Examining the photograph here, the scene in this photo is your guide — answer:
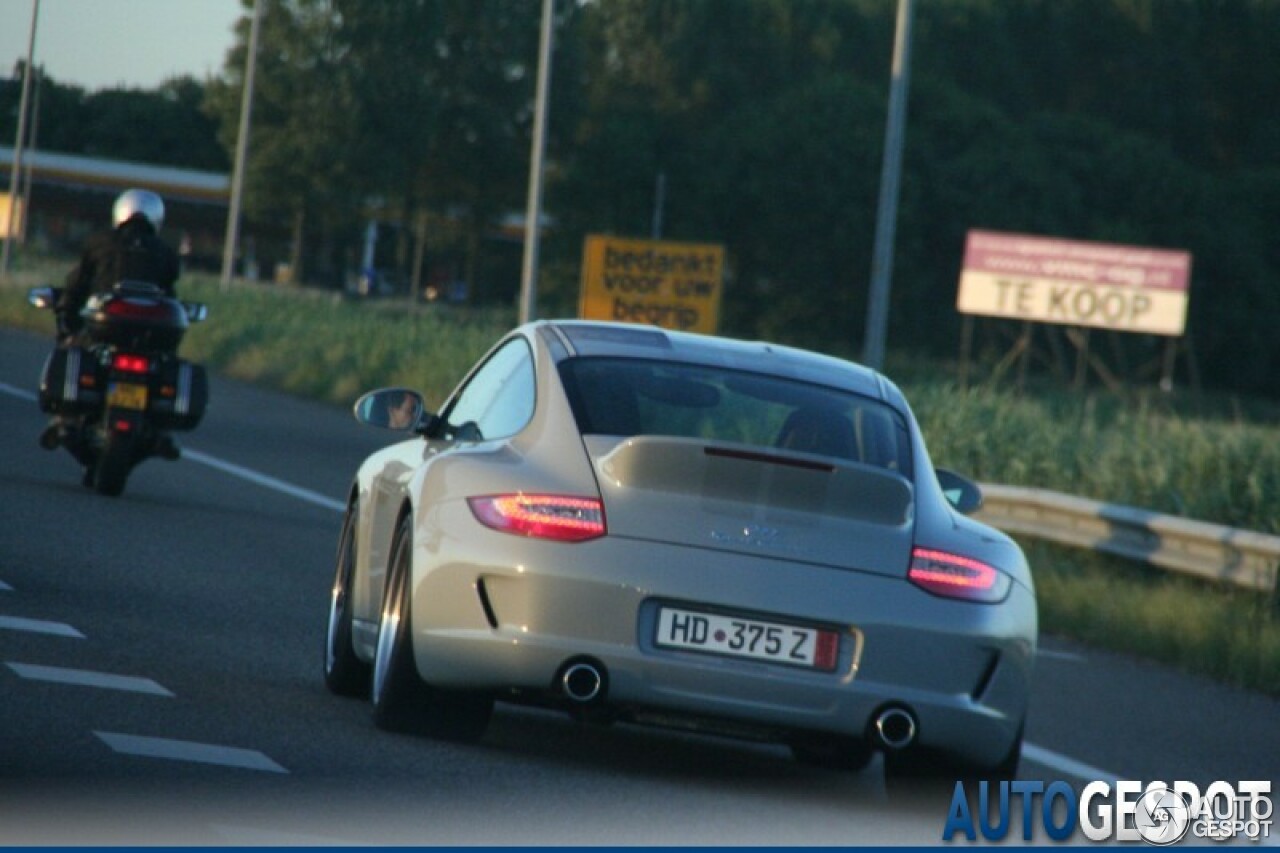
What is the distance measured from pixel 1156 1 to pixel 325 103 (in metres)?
30.3

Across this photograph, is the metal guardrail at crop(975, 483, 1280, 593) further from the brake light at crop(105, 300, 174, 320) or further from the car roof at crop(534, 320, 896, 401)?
the car roof at crop(534, 320, 896, 401)

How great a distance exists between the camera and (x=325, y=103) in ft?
292

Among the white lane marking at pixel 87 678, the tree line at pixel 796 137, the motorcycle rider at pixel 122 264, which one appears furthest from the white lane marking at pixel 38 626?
the tree line at pixel 796 137

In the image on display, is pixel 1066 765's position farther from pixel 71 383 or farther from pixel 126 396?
pixel 71 383

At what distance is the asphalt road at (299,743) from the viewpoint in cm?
656

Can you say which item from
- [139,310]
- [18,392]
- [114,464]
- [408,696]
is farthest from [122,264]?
[18,392]

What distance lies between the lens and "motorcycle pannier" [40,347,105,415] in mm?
16000

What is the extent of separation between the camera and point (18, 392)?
26719 mm

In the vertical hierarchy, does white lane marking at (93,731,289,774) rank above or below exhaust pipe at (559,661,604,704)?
below

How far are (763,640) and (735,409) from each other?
1.18 m

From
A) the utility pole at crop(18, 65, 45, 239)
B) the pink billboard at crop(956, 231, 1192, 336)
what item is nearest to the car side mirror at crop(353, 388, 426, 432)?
the pink billboard at crop(956, 231, 1192, 336)

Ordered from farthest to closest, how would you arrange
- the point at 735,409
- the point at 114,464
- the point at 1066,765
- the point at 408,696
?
the point at 114,464
the point at 1066,765
the point at 735,409
the point at 408,696

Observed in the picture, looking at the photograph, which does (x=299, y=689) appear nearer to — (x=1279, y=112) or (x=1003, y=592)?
(x=1003, y=592)

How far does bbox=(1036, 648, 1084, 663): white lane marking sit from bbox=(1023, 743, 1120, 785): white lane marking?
352 centimetres
